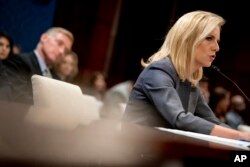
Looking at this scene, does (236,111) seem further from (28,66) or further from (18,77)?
(18,77)

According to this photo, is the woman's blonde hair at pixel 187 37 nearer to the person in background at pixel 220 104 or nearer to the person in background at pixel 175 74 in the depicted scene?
the person in background at pixel 175 74

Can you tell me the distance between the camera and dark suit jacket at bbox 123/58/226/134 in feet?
4.69

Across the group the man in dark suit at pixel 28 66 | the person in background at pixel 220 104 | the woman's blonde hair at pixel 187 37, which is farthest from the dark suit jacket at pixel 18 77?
the person in background at pixel 220 104

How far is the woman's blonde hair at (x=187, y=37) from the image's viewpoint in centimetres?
163

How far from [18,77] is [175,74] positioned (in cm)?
108

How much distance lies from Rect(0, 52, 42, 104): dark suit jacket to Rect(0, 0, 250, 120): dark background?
2.62 metres

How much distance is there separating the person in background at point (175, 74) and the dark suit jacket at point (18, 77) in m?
0.69

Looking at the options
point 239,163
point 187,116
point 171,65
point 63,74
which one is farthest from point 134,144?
point 63,74

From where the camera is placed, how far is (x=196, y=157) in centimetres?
90

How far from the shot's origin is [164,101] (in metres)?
1.47

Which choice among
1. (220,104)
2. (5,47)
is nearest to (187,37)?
(5,47)

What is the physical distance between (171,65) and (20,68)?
46.0 inches

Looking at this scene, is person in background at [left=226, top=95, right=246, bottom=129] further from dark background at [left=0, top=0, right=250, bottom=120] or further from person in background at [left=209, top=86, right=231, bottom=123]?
dark background at [left=0, top=0, right=250, bottom=120]

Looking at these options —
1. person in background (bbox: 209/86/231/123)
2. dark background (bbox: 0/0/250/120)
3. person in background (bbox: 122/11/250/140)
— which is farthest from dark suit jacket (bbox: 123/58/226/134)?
dark background (bbox: 0/0/250/120)
